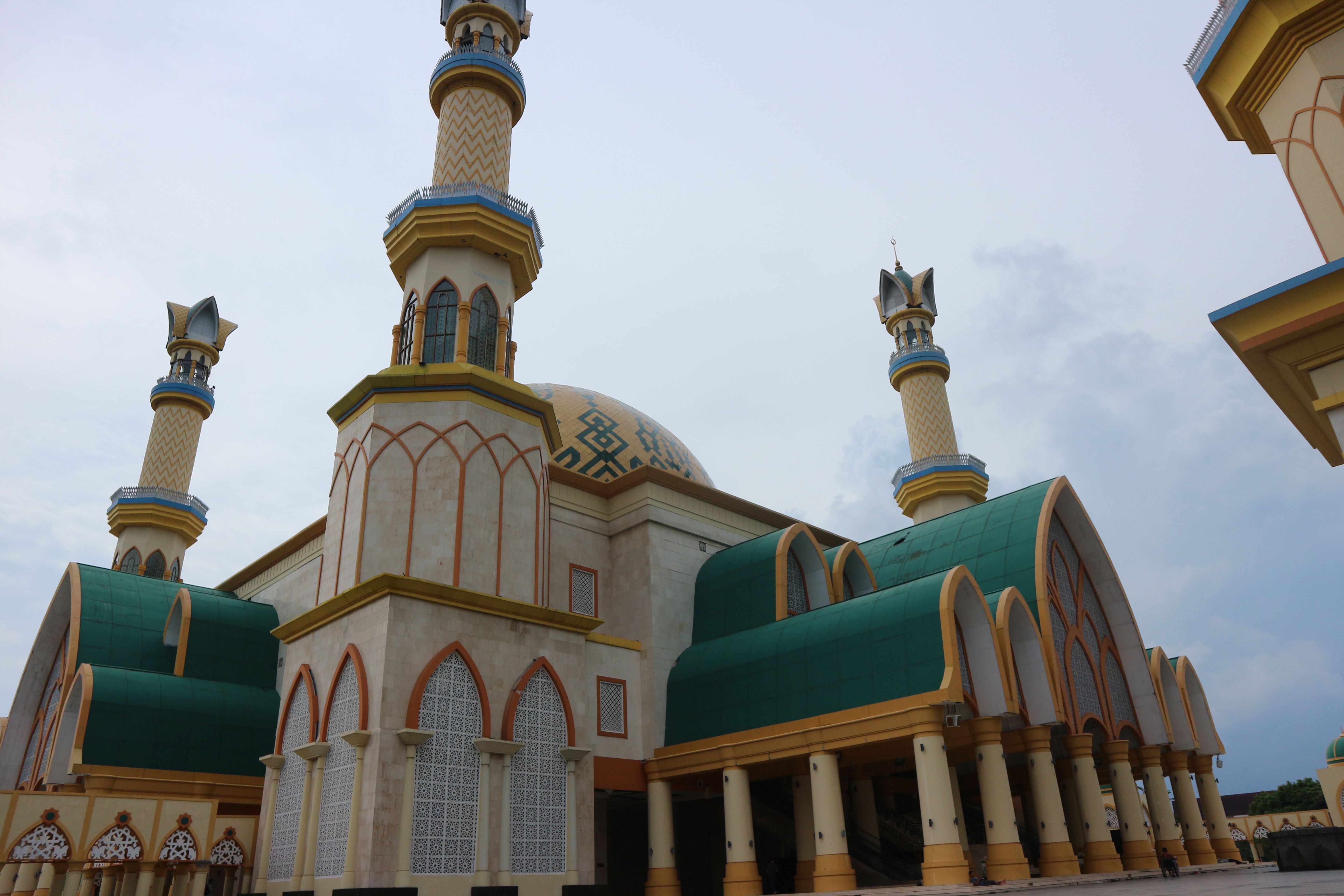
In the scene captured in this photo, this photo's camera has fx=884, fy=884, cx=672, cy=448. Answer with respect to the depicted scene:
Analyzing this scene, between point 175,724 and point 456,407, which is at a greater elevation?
point 456,407

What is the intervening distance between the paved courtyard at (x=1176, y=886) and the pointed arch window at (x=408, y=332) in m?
12.2

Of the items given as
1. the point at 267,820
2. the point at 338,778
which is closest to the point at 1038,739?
the point at 338,778

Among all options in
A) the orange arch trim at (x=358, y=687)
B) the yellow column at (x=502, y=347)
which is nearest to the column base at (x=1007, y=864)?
the orange arch trim at (x=358, y=687)

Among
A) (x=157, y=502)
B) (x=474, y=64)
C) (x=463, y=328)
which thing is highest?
(x=474, y=64)

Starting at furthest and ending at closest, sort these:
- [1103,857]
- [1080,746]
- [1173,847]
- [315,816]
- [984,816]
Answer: [1173,847] < [1080,746] < [1103,857] < [984,816] < [315,816]

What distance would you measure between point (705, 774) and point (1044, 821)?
243 inches

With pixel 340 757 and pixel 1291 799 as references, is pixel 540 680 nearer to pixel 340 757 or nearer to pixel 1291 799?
pixel 340 757

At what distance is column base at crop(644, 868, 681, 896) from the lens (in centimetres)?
1683

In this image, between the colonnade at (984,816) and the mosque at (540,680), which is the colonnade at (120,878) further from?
the colonnade at (984,816)

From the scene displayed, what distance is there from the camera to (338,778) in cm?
1277

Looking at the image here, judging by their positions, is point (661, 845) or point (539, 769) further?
point (661, 845)

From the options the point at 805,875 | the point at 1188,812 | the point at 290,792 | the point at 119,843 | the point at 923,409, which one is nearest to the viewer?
the point at 119,843

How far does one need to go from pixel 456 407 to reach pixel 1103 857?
14309 mm

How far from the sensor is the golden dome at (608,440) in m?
22.5
